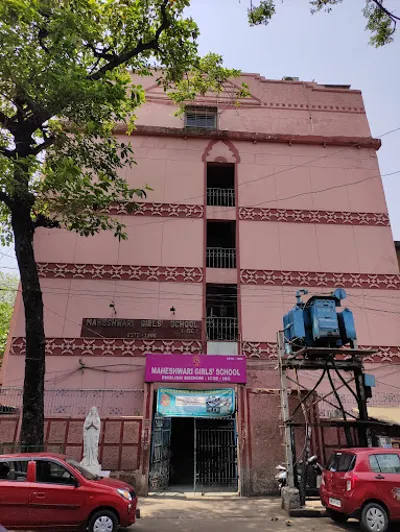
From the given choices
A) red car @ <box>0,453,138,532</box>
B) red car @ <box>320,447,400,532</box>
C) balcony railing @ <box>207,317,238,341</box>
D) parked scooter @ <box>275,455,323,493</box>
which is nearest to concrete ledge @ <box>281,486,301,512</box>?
parked scooter @ <box>275,455,323,493</box>

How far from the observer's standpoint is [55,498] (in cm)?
646

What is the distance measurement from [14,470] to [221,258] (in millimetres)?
11559

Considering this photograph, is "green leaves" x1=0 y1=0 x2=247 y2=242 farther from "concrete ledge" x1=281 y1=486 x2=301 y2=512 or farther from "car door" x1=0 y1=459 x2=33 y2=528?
"concrete ledge" x1=281 y1=486 x2=301 y2=512

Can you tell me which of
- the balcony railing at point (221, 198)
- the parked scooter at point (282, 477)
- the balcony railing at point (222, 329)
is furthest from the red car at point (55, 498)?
the balcony railing at point (221, 198)

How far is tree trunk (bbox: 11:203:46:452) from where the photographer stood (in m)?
8.76

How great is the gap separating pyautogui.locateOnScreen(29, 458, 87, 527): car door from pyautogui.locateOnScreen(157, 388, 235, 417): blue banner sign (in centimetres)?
545

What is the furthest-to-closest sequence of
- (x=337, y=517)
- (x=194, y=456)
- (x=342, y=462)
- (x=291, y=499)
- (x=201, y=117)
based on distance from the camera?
(x=201, y=117) → (x=194, y=456) → (x=291, y=499) → (x=337, y=517) → (x=342, y=462)

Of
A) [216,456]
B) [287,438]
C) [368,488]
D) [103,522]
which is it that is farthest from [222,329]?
[103,522]

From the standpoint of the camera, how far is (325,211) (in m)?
16.6

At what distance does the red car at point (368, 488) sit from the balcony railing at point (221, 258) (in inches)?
382

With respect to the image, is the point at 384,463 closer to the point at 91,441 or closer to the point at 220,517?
the point at 220,517

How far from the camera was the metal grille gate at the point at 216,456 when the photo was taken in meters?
12.3

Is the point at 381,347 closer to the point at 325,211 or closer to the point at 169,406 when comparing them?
the point at 325,211

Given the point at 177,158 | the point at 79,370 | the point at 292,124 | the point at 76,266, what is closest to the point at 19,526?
the point at 79,370
